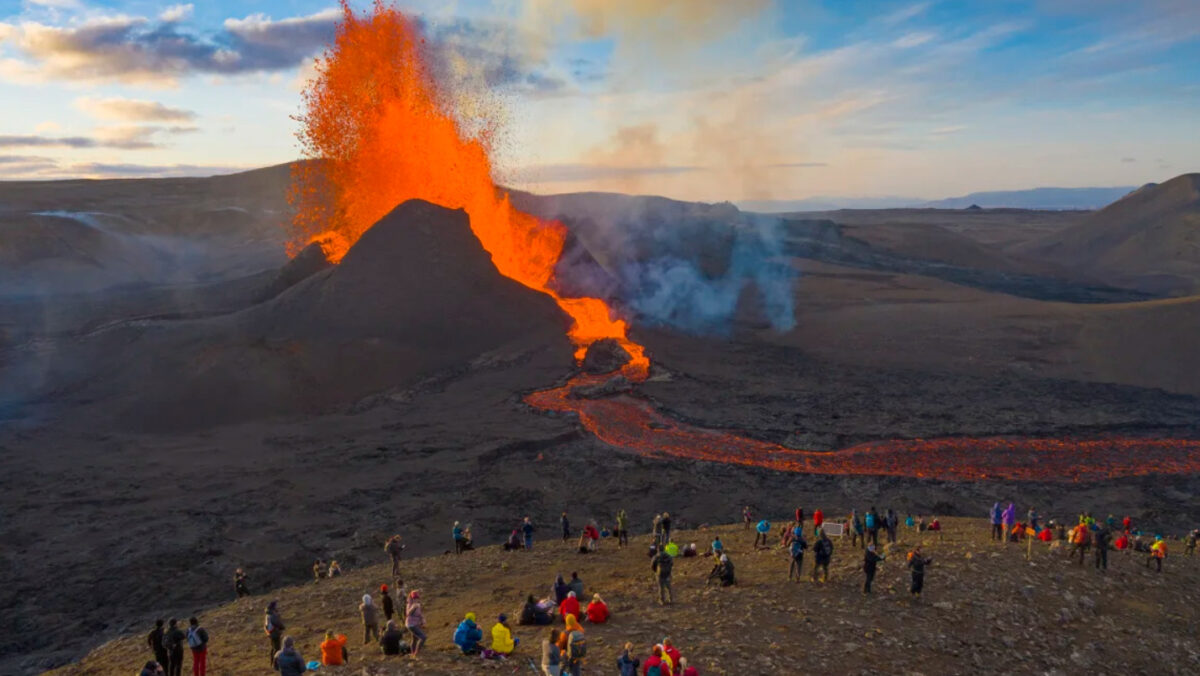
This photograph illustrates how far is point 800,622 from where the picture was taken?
1582 centimetres

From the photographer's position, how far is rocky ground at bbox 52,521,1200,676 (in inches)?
576

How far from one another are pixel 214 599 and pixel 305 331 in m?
28.1

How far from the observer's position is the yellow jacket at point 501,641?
13.7m

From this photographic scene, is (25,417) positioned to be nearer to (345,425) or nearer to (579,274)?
(345,425)

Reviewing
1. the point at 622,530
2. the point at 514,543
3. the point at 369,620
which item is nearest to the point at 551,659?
the point at 369,620

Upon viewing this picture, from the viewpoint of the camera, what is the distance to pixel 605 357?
51.7 metres

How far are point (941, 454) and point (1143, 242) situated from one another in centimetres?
10612

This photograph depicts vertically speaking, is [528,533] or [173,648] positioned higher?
[173,648]

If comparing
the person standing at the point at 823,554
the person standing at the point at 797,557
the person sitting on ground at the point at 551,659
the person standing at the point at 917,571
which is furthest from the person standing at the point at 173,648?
the person standing at the point at 917,571

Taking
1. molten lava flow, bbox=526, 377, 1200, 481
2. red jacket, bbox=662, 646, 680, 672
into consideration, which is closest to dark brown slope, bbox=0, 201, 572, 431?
molten lava flow, bbox=526, 377, 1200, 481

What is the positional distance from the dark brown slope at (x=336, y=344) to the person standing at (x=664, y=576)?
101 ft

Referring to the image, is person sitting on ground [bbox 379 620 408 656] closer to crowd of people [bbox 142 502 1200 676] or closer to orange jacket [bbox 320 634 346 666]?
crowd of people [bbox 142 502 1200 676]

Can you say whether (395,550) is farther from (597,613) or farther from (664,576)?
(664,576)

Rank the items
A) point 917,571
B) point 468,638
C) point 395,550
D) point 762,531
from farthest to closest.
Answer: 1. point 762,531
2. point 395,550
3. point 917,571
4. point 468,638
